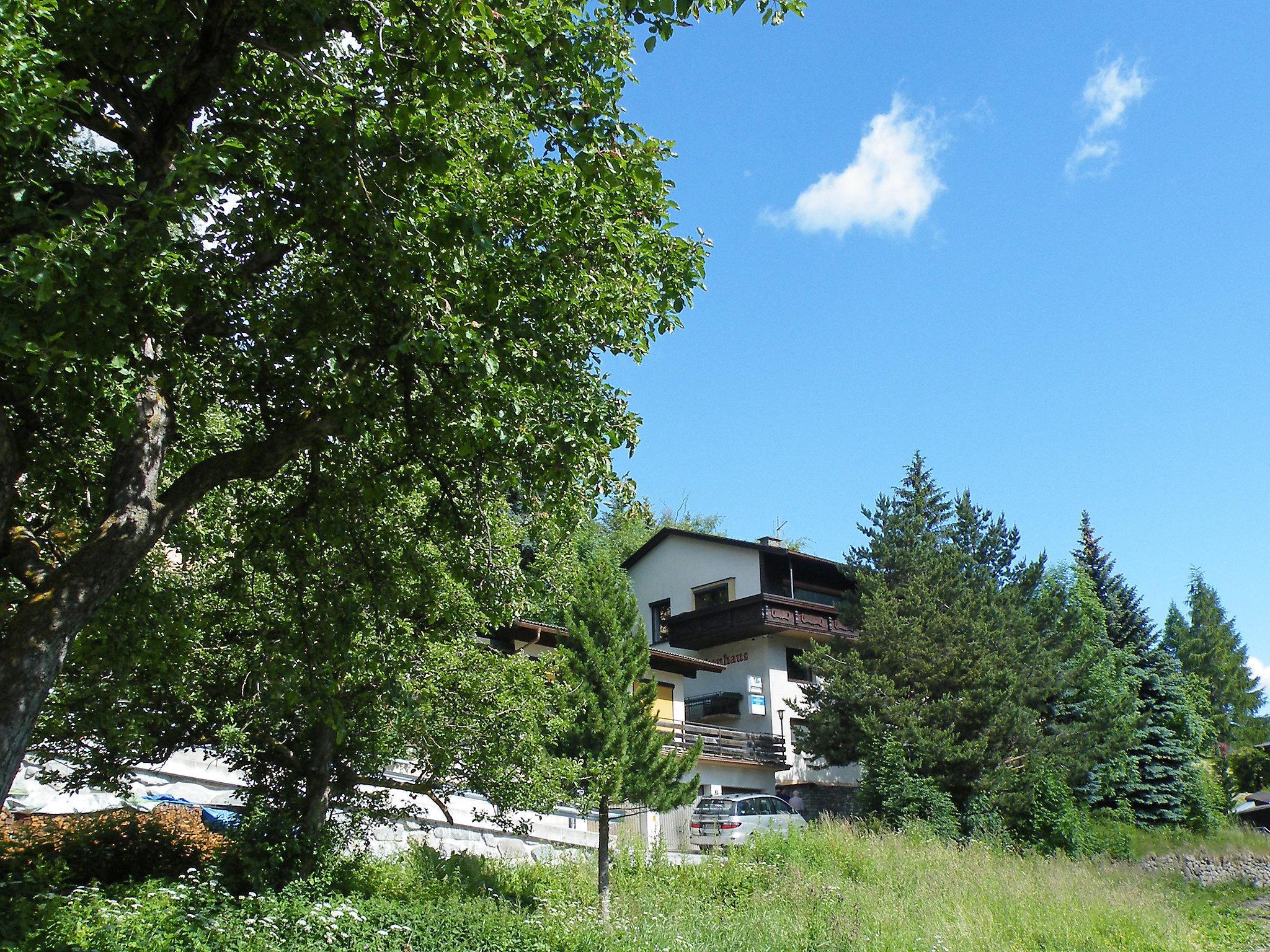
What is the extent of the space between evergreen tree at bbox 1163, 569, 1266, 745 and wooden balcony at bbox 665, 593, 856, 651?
138 feet

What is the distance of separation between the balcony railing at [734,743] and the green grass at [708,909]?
10.6 metres

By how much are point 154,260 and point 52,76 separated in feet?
4.30

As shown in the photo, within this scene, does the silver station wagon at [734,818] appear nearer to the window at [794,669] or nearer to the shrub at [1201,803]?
the window at [794,669]

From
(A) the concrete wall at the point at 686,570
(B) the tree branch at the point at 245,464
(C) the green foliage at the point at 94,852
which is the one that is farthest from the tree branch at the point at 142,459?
(A) the concrete wall at the point at 686,570

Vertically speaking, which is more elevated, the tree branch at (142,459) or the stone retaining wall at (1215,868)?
the tree branch at (142,459)

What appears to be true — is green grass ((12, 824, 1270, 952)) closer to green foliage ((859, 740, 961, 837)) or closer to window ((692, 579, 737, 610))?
green foliage ((859, 740, 961, 837))

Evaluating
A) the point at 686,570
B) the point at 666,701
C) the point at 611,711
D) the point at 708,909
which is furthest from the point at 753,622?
the point at 708,909

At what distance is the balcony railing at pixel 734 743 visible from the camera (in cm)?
3206

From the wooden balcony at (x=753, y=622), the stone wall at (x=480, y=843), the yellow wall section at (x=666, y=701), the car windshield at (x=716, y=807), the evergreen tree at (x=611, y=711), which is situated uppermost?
the wooden balcony at (x=753, y=622)

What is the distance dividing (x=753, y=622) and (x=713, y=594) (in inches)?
166

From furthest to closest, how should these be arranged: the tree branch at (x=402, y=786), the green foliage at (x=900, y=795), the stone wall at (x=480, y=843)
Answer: the green foliage at (x=900, y=795)
the stone wall at (x=480, y=843)
the tree branch at (x=402, y=786)

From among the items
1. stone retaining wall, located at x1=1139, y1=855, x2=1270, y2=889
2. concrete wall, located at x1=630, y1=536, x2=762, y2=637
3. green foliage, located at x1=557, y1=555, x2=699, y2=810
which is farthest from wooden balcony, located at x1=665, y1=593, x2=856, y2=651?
green foliage, located at x1=557, y1=555, x2=699, y2=810

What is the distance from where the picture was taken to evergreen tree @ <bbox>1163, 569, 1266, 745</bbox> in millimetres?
68938

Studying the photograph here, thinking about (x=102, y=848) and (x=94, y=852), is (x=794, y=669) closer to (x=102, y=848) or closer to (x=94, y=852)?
(x=102, y=848)
